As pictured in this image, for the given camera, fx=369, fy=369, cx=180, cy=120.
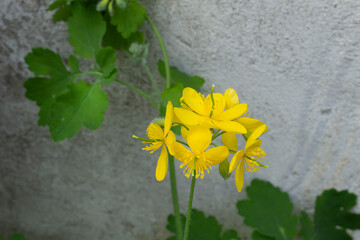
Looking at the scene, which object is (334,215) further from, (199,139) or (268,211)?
(199,139)

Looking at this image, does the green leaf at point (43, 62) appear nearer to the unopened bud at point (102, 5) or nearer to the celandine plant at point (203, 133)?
the unopened bud at point (102, 5)

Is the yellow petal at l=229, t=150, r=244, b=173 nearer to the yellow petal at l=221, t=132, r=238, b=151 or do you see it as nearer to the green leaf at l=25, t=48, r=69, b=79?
the yellow petal at l=221, t=132, r=238, b=151

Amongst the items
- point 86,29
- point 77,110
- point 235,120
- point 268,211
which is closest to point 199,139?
point 235,120

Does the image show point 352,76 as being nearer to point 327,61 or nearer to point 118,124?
point 327,61

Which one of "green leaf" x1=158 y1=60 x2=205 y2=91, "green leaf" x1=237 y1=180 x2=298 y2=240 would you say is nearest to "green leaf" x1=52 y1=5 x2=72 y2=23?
"green leaf" x1=158 y1=60 x2=205 y2=91

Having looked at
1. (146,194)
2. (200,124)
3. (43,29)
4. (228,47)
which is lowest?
(146,194)

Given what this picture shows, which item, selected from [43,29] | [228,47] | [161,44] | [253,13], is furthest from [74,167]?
[253,13]
